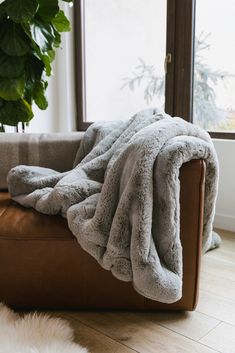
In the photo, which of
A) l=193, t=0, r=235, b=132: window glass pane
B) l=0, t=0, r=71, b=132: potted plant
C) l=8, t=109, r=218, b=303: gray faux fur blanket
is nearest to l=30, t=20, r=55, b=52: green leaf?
l=0, t=0, r=71, b=132: potted plant

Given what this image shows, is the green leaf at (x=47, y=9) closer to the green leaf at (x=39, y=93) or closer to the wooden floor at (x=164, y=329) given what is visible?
the green leaf at (x=39, y=93)

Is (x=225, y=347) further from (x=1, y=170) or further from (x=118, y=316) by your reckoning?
(x=1, y=170)

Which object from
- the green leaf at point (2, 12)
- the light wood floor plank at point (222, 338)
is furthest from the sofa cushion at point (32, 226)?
the green leaf at point (2, 12)

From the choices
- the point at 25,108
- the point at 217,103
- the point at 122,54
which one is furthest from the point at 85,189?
the point at 122,54

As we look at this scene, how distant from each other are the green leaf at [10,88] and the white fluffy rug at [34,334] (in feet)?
3.62

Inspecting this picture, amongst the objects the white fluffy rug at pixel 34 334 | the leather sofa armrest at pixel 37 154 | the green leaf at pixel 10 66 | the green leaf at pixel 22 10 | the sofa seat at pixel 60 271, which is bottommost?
the white fluffy rug at pixel 34 334

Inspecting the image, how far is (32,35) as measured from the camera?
6.32ft

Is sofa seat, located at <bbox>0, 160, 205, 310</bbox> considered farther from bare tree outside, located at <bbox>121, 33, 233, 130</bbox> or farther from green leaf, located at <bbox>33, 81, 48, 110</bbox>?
bare tree outside, located at <bbox>121, 33, 233, 130</bbox>

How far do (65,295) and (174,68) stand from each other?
158 cm

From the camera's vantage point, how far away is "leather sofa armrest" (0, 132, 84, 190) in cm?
187

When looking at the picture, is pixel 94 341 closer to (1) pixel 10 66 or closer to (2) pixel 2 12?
(1) pixel 10 66

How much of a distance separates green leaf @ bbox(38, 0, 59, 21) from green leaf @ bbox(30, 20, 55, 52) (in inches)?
1.5

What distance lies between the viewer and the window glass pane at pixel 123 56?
98.9 inches

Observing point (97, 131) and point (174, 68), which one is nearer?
point (97, 131)
